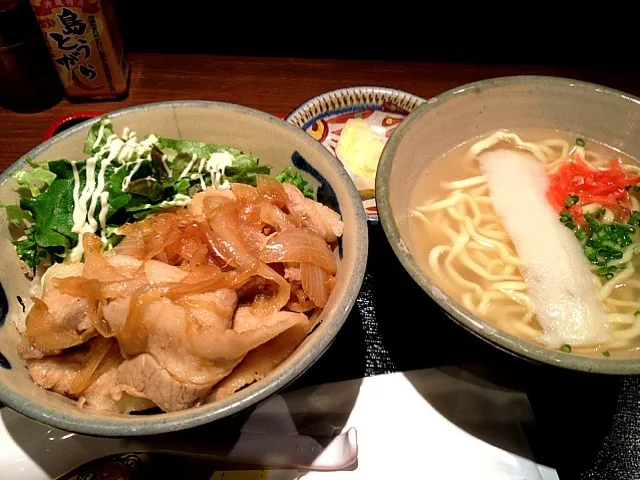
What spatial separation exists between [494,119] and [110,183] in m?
1.47

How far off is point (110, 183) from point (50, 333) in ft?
1.84

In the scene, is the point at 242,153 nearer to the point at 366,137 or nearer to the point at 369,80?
the point at 366,137

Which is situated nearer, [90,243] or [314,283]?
[314,283]

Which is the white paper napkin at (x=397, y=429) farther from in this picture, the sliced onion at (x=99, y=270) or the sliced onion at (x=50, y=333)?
the sliced onion at (x=99, y=270)

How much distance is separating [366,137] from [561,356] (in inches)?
59.4

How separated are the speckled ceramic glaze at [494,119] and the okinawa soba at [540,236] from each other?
0.05 metres

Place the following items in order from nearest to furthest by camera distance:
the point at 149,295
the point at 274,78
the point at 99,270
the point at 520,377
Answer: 1. the point at 149,295
2. the point at 99,270
3. the point at 520,377
4. the point at 274,78

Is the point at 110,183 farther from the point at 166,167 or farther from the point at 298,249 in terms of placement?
the point at 298,249

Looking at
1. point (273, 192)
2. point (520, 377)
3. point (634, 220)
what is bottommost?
point (520, 377)

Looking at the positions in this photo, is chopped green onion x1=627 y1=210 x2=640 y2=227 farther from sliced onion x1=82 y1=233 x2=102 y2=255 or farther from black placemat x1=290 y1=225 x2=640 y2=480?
sliced onion x1=82 y1=233 x2=102 y2=255

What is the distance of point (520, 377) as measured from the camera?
1.71 metres

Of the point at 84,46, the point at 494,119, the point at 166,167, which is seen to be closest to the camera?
the point at 166,167

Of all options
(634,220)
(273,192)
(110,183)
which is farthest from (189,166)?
(634,220)

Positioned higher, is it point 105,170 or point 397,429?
point 105,170
